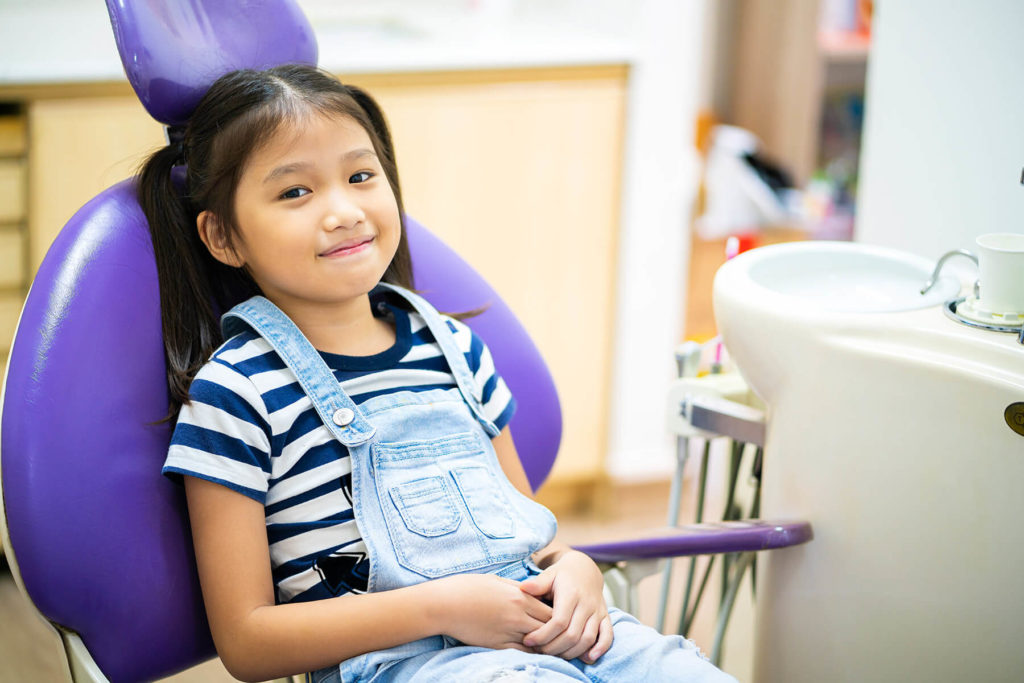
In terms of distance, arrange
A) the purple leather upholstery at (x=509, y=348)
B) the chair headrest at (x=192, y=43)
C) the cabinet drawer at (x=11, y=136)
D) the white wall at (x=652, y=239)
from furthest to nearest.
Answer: the white wall at (x=652, y=239) < the cabinet drawer at (x=11, y=136) < the purple leather upholstery at (x=509, y=348) < the chair headrest at (x=192, y=43)

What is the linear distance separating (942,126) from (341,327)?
0.74 metres

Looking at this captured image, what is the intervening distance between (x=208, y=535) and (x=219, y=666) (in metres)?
1.01

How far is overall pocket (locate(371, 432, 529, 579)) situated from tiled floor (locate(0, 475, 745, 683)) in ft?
1.61

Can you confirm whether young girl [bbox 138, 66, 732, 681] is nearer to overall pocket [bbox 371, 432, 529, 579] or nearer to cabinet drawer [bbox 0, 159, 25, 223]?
overall pocket [bbox 371, 432, 529, 579]

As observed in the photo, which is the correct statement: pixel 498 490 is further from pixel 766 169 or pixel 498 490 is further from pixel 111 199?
pixel 766 169

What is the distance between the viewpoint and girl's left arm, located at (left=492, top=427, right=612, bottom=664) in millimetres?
855

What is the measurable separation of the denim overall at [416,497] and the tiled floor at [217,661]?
19.2 inches

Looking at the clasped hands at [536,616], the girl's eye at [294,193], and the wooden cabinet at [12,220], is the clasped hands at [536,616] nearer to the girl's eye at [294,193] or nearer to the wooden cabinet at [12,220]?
the girl's eye at [294,193]

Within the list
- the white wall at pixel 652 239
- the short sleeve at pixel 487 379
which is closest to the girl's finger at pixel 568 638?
the short sleeve at pixel 487 379

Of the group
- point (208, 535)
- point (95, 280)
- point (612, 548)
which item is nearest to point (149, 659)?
point (208, 535)

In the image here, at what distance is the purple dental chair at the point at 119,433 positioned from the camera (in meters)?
0.78

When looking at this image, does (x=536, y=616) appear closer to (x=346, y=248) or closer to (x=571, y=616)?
(x=571, y=616)

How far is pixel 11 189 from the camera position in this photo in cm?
170

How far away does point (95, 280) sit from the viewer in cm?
85
